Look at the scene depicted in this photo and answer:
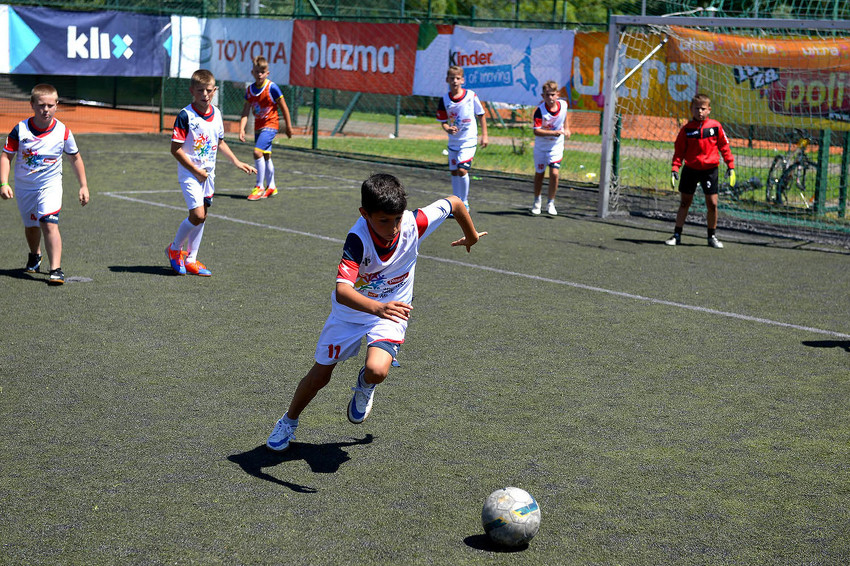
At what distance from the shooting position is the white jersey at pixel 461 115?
14820 millimetres

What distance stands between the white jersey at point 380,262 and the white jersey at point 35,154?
17.3ft

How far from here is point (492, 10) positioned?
3575cm

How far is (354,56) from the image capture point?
22.8 metres

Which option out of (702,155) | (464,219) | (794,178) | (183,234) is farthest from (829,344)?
(794,178)

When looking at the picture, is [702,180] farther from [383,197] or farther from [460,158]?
[383,197]

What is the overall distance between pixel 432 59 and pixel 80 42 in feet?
30.9

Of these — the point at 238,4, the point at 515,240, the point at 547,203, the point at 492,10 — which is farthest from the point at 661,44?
the point at 492,10

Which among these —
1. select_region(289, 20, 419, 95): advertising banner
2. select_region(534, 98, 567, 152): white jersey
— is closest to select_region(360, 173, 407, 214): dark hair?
select_region(534, 98, 567, 152): white jersey

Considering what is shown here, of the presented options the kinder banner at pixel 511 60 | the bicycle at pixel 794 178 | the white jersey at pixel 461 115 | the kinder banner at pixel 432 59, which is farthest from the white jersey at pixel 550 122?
the kinder banner at pixel 432 59

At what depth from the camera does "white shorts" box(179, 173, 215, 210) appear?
389 inches

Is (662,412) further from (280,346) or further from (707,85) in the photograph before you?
(707,85)

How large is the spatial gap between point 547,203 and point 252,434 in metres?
11.9

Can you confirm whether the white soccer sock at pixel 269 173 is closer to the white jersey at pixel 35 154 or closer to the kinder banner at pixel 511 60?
the kinder banner at pixel 511 60

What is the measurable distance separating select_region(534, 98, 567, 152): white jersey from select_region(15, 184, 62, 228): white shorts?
333 inches
